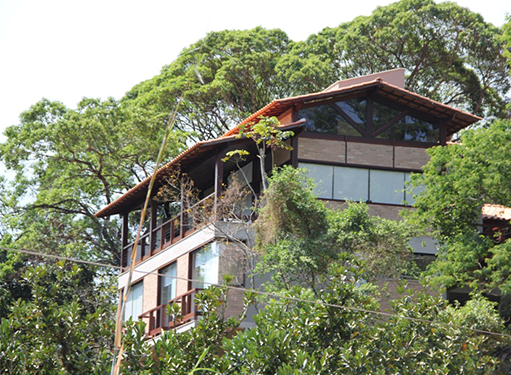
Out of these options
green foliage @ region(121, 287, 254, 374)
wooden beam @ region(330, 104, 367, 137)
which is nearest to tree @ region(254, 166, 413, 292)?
wooden beam @ region(330, 104, 367, 137)

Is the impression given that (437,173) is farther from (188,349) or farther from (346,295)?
(188,349)

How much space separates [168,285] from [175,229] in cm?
169

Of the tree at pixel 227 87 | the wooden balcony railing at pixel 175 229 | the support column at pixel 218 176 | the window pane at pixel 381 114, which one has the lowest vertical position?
the wooden balcony railing at pixel 175 229

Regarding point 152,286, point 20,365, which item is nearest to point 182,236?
point 152,286

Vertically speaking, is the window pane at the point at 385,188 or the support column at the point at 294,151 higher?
the support column at the point at 294,151

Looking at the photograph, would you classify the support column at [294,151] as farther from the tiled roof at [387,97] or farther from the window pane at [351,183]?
the window pane at [351,183]

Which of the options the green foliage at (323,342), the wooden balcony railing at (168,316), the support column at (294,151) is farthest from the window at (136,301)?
the green foliage at (323,342)

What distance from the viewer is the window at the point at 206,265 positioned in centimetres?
1939

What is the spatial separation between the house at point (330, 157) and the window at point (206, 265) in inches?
1.0

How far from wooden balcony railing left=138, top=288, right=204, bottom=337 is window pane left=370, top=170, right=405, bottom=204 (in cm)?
554

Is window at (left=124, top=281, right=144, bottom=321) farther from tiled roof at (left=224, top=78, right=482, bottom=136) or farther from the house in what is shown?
tiled roof at (left=224, top=78, right=482, bottom=136)

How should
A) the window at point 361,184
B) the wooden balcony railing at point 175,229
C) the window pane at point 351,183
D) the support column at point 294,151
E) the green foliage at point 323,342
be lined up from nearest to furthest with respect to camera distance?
the green foliage at point 323,342
the wooden balcony railing at point 175,229
the support column at point 294,151
the window at point 361,184
the window pane at point 351,183

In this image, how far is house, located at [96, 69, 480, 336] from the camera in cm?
2000

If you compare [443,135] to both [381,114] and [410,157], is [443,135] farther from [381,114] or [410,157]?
[381,114]
